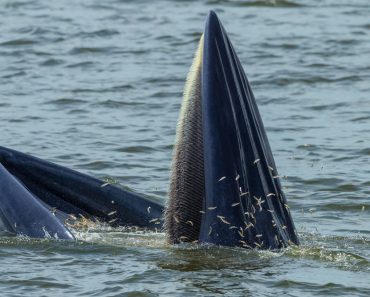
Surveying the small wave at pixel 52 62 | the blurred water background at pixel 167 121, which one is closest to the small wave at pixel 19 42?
the blurred water background at pixel 167 121

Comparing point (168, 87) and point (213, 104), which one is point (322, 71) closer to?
point (168, 87)

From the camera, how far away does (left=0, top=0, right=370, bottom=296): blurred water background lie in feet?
29.0

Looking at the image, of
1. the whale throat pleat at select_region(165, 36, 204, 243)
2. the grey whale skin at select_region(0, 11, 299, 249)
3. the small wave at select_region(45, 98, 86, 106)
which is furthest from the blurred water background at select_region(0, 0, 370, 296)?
the whale throat pleat at select_region(165, 36, 204, 243)

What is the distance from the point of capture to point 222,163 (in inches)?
338

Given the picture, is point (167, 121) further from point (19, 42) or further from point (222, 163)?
point (222, 163)

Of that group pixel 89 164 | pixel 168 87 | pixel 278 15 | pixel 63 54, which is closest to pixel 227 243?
pixel 89 164

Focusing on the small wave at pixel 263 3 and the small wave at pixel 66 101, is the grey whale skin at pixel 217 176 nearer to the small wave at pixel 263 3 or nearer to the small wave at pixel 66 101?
the small wave at pixel 66 101

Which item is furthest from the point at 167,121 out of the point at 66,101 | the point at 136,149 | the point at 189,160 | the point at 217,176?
the point at 217,176

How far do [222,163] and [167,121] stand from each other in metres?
6.49

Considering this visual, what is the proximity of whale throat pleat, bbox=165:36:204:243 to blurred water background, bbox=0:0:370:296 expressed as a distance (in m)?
0.28

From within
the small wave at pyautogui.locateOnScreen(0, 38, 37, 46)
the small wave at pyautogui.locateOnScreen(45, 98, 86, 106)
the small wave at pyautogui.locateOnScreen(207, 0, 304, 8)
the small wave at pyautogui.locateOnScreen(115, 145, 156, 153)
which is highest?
the small wave at pyautogui.locateOnScreen(207, 0, 304, 8)

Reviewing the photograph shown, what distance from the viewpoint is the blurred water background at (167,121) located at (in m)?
8.85

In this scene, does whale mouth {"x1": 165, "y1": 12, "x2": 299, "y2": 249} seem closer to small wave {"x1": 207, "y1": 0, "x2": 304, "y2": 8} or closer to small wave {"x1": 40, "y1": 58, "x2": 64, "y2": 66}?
small wave {"x1": 40, "y1": 58, "x2": 64, "y2": 66}

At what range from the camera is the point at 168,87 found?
16.9m
